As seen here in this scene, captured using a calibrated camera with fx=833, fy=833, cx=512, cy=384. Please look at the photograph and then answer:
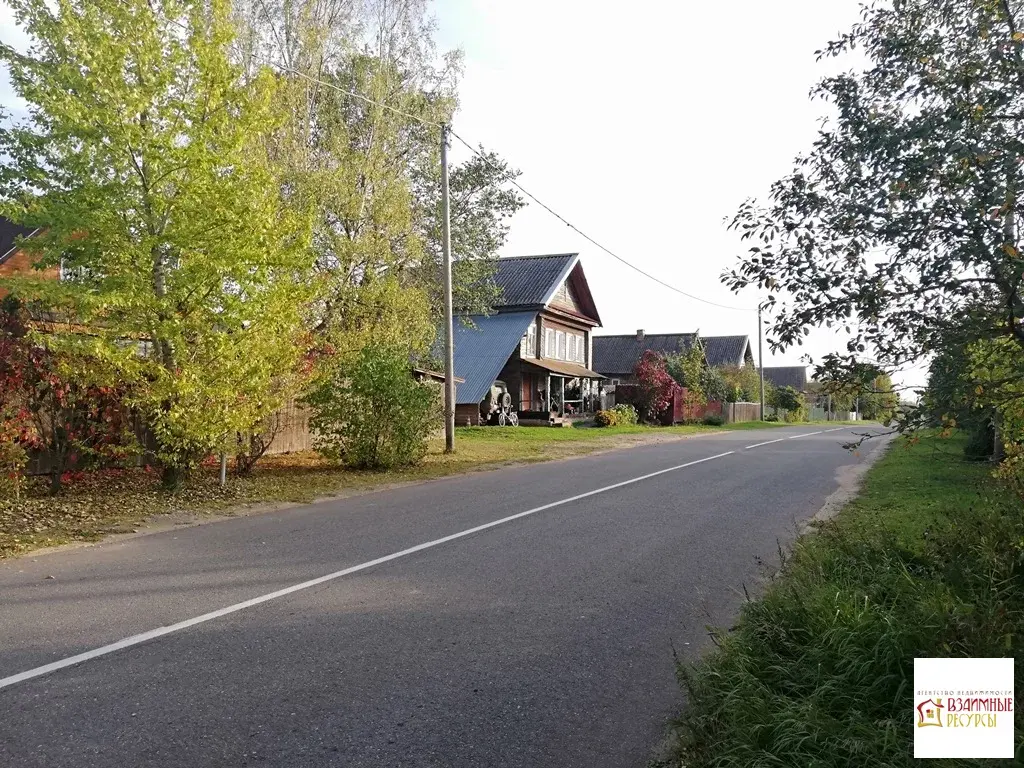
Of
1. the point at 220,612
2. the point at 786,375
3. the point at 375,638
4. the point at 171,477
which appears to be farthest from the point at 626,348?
the point at 375,638

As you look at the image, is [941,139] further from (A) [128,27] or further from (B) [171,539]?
(A) [128,27]

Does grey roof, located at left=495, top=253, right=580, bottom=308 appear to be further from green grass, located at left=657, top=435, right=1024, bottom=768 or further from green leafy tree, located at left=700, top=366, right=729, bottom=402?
green grass, located at left=657, top=435, right=1024, bottom=768

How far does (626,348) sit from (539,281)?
2834 cm

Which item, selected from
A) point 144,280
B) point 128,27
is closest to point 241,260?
point 144,280

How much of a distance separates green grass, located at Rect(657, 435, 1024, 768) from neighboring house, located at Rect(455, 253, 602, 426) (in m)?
28.3

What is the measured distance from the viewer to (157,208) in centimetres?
1183

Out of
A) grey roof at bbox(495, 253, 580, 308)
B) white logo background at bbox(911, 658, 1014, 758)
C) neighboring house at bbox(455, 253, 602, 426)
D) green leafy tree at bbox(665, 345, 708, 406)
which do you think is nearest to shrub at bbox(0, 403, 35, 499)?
white logo background at bbox(911, 658, 1014, 758)

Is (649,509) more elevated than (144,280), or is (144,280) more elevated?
(144,280)

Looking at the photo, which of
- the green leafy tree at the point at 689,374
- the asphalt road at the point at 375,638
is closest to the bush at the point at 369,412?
the asphalt road at the point at 375,638

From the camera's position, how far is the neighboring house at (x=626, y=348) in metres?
64.8

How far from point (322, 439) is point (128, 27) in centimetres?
873

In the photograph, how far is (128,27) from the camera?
38.4 feet

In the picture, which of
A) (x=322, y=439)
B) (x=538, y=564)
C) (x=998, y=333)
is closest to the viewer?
(x=998, y=333)

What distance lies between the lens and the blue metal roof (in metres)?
34.6
